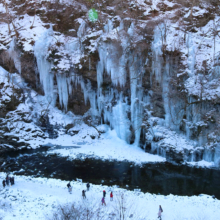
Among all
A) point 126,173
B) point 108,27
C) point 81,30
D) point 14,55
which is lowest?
point 126,173

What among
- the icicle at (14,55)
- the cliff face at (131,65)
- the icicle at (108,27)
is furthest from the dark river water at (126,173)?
the icicle at (108,27)

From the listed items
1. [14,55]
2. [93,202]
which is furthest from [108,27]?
[93,202]

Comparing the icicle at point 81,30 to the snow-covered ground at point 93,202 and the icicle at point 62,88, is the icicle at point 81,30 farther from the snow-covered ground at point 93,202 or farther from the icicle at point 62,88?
the snow-covered ground at point 93,202

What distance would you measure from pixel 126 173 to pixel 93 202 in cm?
445

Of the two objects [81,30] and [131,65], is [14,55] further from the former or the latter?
[131,65]

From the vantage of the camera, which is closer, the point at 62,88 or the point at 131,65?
the point at 131,65

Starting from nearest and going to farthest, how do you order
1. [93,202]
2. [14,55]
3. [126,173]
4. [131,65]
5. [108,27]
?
1. [93,202]
2. [126,173]
3. [131,65]
4. [108,27]
5. [14,55]

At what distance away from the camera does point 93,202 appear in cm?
1130

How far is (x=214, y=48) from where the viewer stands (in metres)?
16.9

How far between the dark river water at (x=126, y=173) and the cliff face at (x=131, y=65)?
6.28 ft

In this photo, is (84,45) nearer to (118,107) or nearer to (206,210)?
(118,107)

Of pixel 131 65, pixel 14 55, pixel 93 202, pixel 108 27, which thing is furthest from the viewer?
pixel 14 55

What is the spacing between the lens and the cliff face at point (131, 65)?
16438 millimetres

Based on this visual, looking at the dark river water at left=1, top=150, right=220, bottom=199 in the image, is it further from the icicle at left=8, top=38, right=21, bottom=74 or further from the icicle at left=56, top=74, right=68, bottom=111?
the icicle at left=8, top=38, right=21, bottom=74
